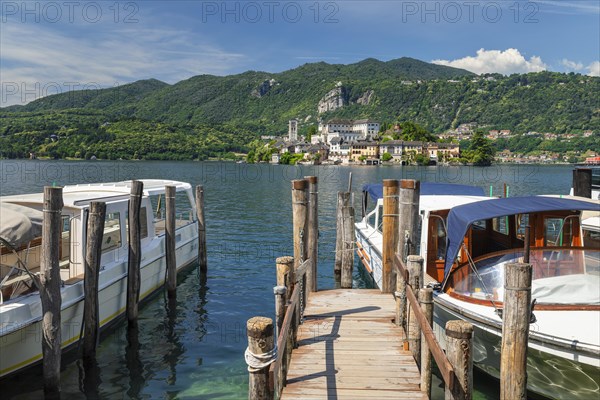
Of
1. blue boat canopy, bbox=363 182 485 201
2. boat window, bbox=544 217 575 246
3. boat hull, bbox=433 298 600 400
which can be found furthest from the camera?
blue boat canopy, bbox=363 182 485 201

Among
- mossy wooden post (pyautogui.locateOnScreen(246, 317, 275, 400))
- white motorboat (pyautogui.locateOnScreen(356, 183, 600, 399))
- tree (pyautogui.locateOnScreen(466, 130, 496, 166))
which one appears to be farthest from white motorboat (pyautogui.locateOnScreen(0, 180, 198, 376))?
tree (pyautogui.locateOnScreen(466, 130, 496, 166))

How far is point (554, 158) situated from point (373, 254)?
682 feet

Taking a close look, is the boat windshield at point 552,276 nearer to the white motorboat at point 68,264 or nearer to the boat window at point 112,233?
the white motorboat at point 68,264

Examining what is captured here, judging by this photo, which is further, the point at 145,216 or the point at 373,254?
the point at 373,254

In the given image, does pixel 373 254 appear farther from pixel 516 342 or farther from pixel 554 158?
pixel 554 158

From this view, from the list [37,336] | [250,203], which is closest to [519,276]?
[37,336]

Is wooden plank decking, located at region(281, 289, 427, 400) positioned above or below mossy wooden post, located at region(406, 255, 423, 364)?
below

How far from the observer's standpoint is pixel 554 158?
197750 mm

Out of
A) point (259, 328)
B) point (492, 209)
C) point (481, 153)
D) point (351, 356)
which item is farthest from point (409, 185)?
point (481, 153)

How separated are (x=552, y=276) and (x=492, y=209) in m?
1.83

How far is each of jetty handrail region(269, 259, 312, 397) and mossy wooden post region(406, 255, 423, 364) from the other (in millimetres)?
1869

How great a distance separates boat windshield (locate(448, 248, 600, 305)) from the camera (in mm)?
8180

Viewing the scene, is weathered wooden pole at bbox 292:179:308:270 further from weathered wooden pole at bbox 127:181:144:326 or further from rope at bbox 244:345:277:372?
rope at bbox 244:345:277:372

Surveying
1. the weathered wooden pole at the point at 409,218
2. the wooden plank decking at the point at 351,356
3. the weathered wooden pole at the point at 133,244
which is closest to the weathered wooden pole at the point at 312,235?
the wooden plank decking at the point at 351,356
